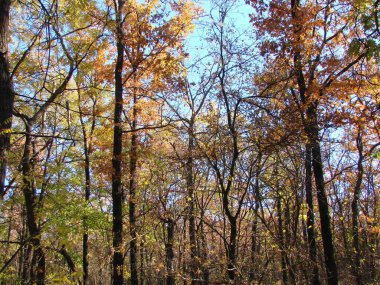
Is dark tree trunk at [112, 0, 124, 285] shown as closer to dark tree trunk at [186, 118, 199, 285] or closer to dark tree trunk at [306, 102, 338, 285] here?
dark tree trunk at [186, 118, 199, 285]

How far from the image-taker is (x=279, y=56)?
847cm

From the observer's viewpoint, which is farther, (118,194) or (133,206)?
(133,206)

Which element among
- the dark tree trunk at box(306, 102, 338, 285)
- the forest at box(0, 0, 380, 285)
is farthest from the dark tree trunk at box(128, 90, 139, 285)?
the dark tree trunk at box(306, 102, 338, 285)

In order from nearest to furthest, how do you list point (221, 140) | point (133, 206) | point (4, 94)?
point (4, 94), point (221, 140), point (133, 206)

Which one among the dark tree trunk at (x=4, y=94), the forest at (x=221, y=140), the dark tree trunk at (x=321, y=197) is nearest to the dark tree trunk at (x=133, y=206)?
the forest at (x=221, y=140)

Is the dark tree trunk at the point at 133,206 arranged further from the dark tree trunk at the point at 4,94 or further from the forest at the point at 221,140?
the dark tree trunk at the point at 4,94

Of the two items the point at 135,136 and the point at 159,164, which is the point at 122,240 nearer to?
the point at 159,164

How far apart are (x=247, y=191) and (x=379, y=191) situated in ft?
41.1

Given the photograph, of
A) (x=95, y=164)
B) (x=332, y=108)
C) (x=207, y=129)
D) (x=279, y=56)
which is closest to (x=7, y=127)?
(x=207, y=129)

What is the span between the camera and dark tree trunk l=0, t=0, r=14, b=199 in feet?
13.8

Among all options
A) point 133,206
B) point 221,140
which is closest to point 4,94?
point 221,140

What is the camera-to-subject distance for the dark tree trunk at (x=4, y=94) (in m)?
4.20

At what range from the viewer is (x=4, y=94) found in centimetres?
431

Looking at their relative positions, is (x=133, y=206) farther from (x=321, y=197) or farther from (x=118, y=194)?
(x=321, y=197)
